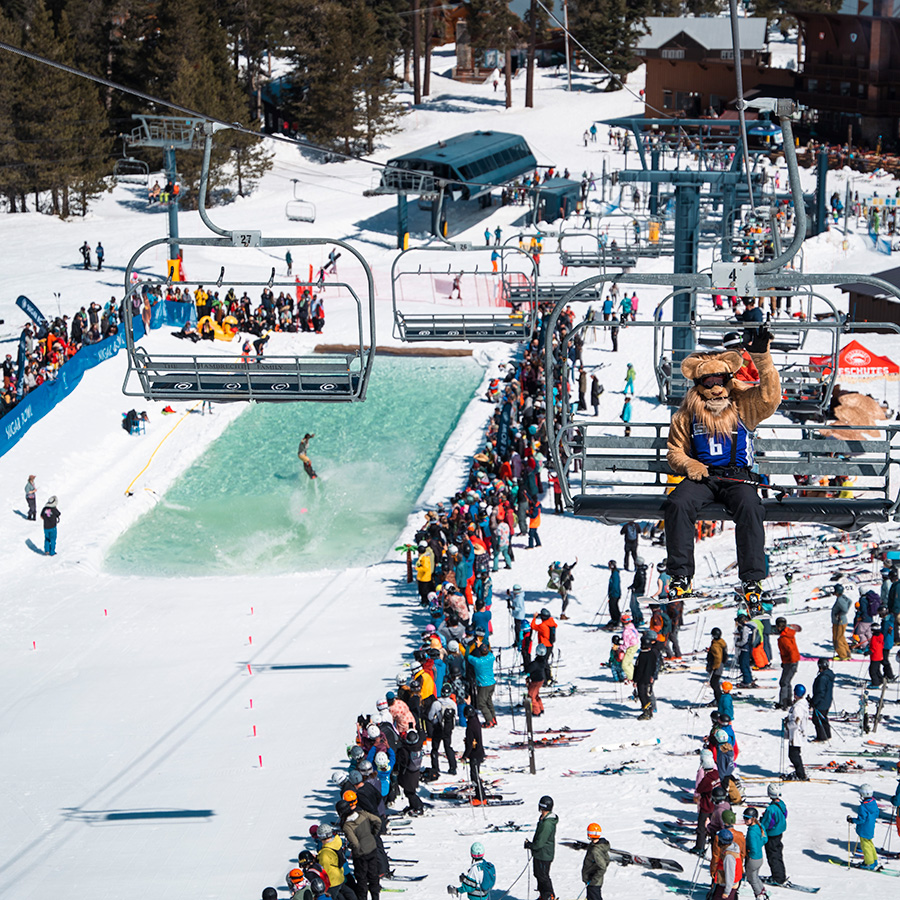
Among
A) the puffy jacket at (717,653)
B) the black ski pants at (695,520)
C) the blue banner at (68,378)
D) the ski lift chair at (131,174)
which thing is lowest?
the puffy jacket at (717,653)

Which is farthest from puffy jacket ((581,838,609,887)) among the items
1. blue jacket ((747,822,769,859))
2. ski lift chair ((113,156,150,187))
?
ski lift chair ((113,156,150,187))

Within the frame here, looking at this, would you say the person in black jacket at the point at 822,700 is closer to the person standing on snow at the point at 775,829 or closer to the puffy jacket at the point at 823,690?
the puffy jacket at the point at 823,690

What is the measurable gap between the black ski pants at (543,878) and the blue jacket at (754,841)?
5.54 ft

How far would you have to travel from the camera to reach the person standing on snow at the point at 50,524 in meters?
23.0

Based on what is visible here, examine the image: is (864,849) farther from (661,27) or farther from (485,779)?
(661,27)

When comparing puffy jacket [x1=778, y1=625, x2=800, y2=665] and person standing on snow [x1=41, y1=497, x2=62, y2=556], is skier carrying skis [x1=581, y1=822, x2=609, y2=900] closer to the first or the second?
puffy jacket [x1=778, y1=625, x2=800, y2=665]

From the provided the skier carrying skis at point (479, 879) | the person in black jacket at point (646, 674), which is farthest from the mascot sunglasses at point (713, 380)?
the person in black jacket at point (646, 674)

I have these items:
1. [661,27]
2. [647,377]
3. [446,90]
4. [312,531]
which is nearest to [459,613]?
[312,531]

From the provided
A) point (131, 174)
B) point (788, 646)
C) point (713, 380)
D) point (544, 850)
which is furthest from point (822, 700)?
point (131, 174)

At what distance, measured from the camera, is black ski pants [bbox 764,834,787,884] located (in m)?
12.0

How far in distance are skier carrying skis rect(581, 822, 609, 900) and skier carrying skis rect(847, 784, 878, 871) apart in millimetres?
2468

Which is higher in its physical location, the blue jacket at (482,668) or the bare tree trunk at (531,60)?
the bare tree trunk at (531,60)

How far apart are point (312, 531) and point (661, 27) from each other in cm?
4788

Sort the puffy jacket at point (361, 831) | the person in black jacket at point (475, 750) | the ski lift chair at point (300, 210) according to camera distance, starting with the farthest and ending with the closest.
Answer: the ski lift chair at point (300, 210), the person in black jacket at point (475, 750), the puffy jacket at point (361, 831)
